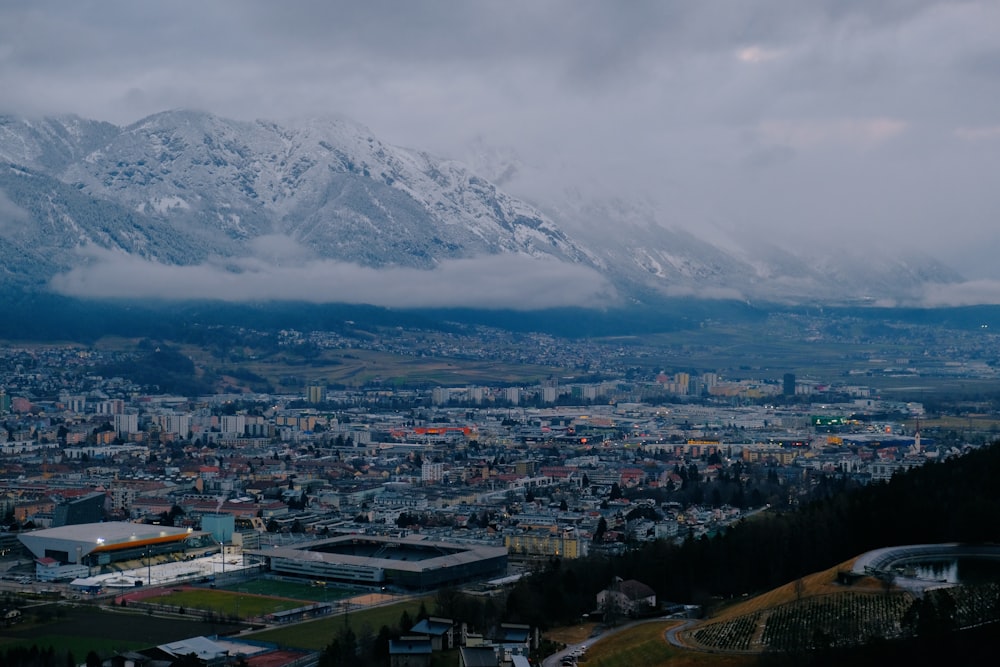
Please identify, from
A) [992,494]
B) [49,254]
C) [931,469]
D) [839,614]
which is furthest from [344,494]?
[49,254]

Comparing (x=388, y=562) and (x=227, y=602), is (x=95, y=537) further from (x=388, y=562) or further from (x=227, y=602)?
(x=388, y=562)

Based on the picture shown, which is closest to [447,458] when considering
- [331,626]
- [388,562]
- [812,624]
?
[388,562]

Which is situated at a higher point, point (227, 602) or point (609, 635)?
point (609, 635)

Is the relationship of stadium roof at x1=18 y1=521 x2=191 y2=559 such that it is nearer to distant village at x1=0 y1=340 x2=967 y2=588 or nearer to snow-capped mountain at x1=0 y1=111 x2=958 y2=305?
distant village at x1=0 y1=340 x2=967 y2=588

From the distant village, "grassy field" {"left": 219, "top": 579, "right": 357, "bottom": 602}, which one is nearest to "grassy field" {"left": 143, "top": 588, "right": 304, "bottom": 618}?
"grassy field" {"left": 219, "top": 579, "right": 357, "bottom": 602}

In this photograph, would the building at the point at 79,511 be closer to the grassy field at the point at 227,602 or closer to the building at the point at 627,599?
the grassy field at the point at 227,602

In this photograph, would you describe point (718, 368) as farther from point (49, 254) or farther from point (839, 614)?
point (839, 614)
